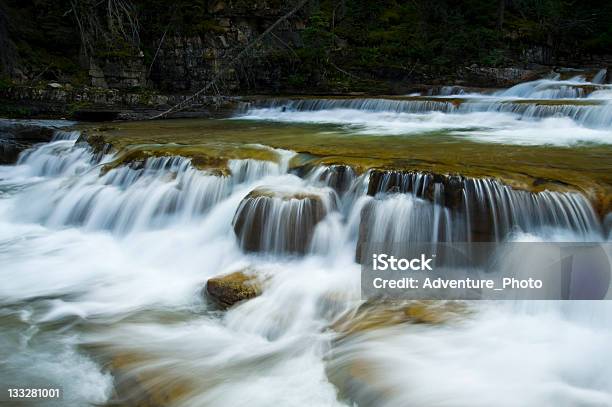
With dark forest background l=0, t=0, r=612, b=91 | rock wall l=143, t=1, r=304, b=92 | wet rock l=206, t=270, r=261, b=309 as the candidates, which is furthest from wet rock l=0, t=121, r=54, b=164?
wet rock l=206, t=270, r=261, b=309

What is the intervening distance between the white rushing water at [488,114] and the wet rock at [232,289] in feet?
17.5

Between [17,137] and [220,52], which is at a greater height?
[220,52]

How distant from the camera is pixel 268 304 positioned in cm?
491

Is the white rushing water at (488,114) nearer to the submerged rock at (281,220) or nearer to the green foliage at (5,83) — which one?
the submerged rock at (281,220)

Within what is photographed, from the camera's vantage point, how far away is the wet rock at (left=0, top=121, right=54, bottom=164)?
11.1m

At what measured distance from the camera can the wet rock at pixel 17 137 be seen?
11062 millimetres

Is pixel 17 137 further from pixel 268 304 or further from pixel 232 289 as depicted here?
pixel 268 304

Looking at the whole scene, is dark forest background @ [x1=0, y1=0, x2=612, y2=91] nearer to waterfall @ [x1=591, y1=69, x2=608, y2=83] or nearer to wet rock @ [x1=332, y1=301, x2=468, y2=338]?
waterfall @ [x1=591, y1=69, x2=608, y2=83]

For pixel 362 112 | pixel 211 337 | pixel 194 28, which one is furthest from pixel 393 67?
pixel 211 337

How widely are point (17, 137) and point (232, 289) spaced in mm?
8871

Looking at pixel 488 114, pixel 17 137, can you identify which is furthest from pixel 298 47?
pixel 17 137

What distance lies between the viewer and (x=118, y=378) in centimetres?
388

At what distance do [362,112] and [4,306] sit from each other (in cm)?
1008

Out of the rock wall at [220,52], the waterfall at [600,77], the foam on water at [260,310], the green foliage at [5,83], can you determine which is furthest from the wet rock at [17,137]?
the waterfall at [600,77]
